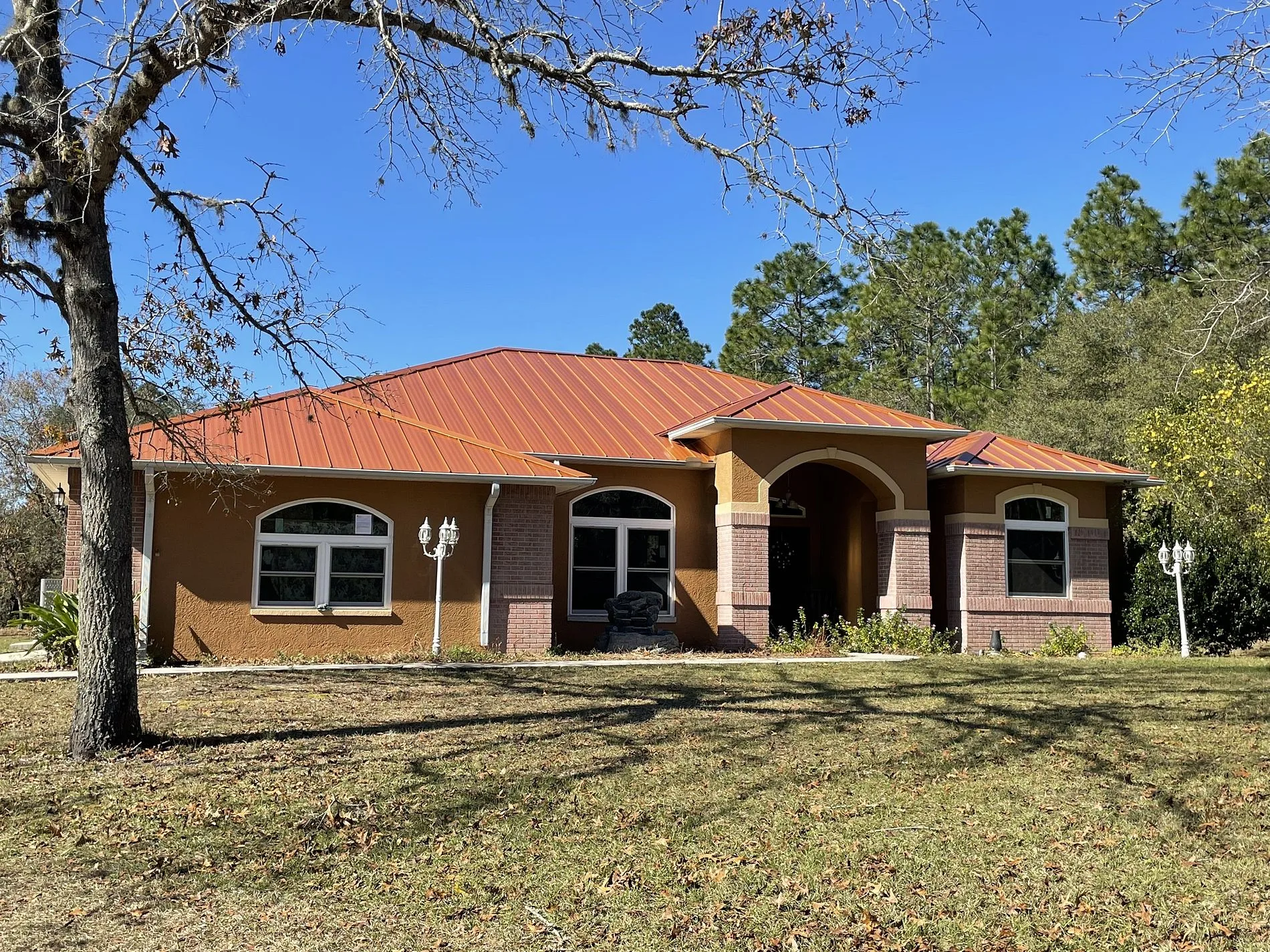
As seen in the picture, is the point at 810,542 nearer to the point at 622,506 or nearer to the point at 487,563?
the point at 622,506

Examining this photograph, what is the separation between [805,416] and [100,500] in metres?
11.2

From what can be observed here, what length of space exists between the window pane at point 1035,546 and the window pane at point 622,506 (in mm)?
6090

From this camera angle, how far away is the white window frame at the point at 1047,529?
61.0 feet

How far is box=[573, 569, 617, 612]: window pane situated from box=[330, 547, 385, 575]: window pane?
323cm

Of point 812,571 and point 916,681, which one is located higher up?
point 812,571

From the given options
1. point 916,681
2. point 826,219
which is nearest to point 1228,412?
point 916,681

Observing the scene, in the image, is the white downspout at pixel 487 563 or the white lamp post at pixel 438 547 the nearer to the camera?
the white lamp post at pixel 438 547

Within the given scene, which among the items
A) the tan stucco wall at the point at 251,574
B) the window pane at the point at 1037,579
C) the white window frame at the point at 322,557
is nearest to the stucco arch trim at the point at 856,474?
the window pane at the point at 1037,579

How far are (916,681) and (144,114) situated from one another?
10.1 meters

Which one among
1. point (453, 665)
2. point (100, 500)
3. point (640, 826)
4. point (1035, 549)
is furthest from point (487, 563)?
point (1035, 549)

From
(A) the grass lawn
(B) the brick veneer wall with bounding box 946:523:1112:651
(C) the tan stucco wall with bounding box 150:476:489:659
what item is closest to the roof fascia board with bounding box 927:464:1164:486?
(B) the brick veneer wall with bounding box 946:523:1112:651

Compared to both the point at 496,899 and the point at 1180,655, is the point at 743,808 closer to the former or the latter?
the point at 496,899

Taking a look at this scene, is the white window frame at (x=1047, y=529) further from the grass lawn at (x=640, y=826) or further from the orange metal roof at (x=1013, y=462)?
the grass lawn at (x=640, y=826)

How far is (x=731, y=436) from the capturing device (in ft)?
55.9
